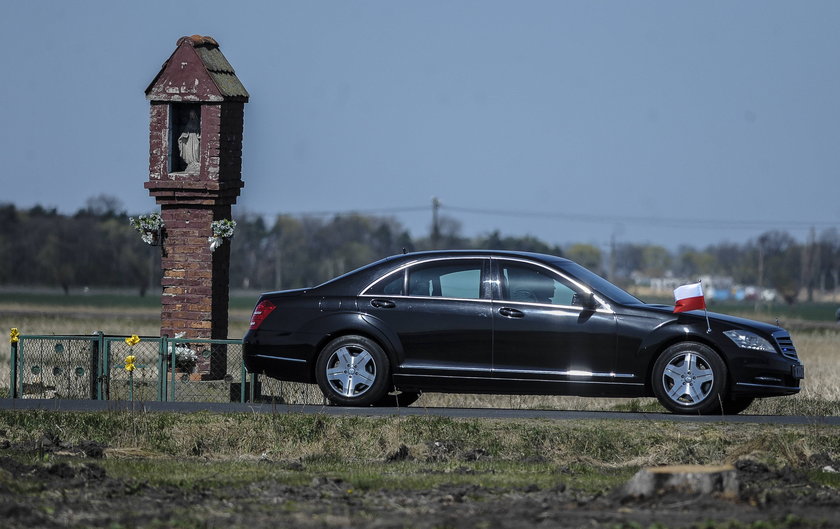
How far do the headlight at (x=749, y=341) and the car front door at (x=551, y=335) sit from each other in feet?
3.78

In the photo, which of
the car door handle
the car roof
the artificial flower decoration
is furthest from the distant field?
the car door handle

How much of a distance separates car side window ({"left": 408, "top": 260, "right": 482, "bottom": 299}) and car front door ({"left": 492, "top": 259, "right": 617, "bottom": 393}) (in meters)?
0.30

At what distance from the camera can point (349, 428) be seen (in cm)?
1330

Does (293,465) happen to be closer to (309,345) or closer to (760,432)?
(309,345)

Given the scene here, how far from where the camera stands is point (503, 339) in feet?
47.1

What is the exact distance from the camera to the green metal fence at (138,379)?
16.6m

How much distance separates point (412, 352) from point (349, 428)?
56.7 inches

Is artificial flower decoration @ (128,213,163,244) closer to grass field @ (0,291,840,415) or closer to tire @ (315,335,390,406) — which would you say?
grass field @ (0,291,840,415)

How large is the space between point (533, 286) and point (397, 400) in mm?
1974

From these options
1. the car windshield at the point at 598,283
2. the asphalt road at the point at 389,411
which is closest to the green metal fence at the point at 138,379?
the asphalt road at the point at 389,411

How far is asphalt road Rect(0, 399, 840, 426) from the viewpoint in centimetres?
1377

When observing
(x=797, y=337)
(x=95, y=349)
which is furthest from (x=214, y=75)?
(x=797, y=337)

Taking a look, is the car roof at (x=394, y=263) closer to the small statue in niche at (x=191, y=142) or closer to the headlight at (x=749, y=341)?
the headlight at (x=749, y=341)

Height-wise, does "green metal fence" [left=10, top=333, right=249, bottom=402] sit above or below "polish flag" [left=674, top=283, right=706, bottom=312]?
below
